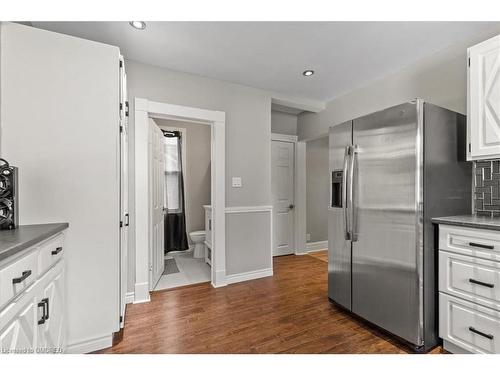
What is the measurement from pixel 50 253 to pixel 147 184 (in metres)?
1.28

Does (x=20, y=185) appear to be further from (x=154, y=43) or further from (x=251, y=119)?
(x=251, y=119)

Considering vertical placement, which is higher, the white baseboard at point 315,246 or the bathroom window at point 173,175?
the bathroom window at point 173,175

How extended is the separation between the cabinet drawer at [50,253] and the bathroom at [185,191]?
224 cm

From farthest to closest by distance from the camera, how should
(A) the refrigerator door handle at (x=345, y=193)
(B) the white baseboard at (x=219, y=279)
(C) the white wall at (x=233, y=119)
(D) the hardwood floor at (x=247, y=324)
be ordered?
(B) the white baseboard at (x=219, y=279), (C) the white wall at (x=233, y=119), (A) the refrigerator door handle at (x=345, y=193), (D) the hardwood floor at (x=247, y=324)

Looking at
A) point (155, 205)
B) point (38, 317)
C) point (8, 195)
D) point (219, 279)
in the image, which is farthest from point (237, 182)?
point (38, 317)

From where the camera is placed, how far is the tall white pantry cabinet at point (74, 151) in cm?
144

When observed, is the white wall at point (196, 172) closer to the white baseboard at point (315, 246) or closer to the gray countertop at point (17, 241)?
the white baseboard at point (315, 246)

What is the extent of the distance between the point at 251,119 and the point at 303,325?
239cm

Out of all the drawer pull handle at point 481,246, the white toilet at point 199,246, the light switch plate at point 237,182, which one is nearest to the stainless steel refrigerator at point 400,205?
the drawer pull handle at point 481,246

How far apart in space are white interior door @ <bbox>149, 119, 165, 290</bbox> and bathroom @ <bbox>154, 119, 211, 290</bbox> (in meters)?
0.69

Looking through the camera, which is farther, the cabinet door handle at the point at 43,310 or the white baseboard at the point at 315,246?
the white baseboard at the point at 315,246

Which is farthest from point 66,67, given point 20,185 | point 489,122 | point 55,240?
point 489,122

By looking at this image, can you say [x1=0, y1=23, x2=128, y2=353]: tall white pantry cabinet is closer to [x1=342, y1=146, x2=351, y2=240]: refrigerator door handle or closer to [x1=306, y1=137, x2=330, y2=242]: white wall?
[x1=342, y1=146, x2=351, y2=240]: refrigerator door handle

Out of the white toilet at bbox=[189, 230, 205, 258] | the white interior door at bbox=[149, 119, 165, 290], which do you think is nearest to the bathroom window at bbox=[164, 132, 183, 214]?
the white toilet at bbox=[189, 230, 205, 258]
